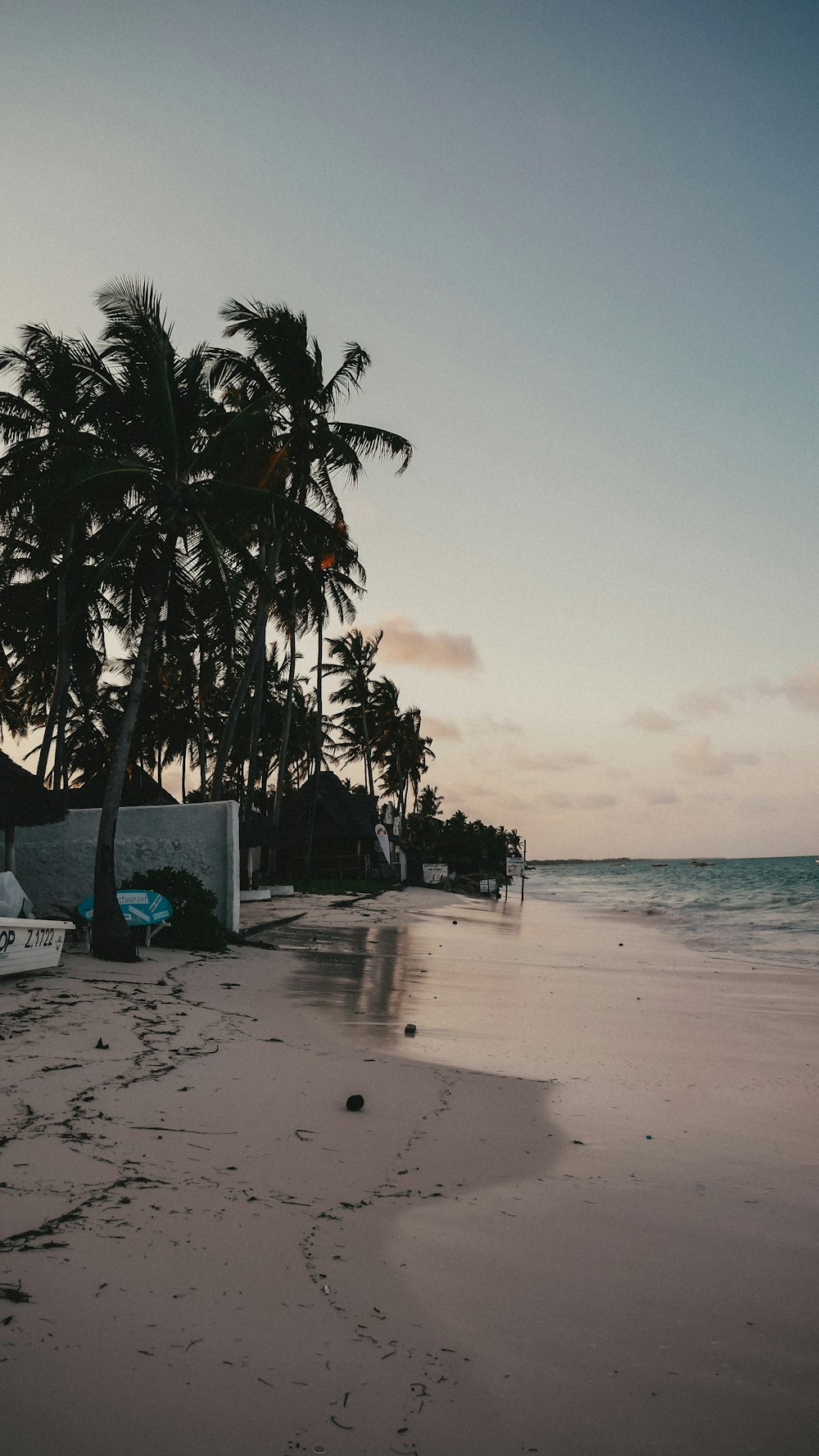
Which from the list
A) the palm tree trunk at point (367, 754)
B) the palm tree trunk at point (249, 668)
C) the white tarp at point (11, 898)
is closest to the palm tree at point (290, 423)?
the palm tree trunk at point (249, 668)

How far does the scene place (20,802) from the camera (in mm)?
11711

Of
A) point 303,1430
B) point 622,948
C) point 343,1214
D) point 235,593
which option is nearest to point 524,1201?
point 343,1214

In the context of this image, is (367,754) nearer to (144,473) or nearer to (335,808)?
(335,808)

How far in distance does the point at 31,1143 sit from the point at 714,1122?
169 inches

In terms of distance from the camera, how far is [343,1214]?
151 inches

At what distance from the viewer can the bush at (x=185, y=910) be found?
12797mm

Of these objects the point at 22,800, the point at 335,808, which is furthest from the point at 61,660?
the point at 335,808

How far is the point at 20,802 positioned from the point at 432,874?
3567 cm

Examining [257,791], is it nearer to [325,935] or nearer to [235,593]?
[325,935]

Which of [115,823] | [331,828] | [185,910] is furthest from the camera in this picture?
[331,828]

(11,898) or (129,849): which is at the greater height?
(129,849)

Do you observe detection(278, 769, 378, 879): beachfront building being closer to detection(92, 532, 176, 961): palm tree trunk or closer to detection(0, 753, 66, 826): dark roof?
detection(0, 753, 66, 826): dark roof

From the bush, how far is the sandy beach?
16.5 ft

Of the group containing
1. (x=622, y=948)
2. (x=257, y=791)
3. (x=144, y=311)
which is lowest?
(x=622, y=948)
